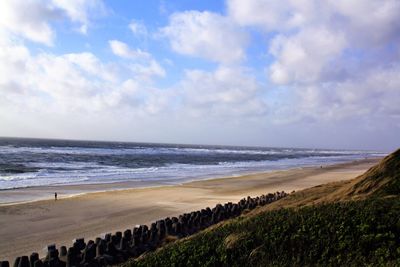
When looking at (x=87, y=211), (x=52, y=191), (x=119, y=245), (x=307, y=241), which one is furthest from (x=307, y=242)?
(x=52, y=191)

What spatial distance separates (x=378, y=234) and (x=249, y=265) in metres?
1.83

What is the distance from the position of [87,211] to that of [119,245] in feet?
32.5

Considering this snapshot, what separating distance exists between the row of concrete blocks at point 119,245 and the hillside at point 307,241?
224 cm

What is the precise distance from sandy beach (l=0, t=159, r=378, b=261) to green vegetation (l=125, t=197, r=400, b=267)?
22.6ft

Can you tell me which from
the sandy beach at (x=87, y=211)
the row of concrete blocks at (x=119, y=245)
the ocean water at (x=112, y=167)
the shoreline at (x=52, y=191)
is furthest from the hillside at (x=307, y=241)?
the ocean water at (x=112, y=167)

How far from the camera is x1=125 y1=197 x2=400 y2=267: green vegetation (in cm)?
625

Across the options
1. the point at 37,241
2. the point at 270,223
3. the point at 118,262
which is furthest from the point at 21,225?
the point at 270,223

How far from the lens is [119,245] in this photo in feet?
36.3

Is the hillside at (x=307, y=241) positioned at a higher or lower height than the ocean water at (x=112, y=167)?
higher

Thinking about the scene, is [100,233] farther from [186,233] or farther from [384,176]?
[384,176]

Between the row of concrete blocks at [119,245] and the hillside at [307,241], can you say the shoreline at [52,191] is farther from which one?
the hillside at [307,241]

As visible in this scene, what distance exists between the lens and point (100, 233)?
15742 millimetres

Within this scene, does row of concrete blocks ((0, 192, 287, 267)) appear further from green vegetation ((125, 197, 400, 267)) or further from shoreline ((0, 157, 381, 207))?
shoreline ((0, 157, 381, 207))

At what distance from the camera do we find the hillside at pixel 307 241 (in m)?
Result: 6.26
